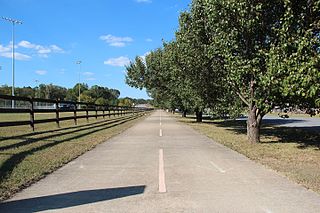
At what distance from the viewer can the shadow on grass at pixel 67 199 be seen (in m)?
6.69

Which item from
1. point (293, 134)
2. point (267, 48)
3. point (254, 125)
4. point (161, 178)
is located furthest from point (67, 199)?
point (293, 134)

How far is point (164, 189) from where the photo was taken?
816cm

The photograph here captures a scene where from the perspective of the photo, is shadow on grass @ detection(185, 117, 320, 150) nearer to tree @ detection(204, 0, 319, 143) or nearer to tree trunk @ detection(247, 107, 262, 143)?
tree trunk @ detection(247, 107, 262, 143)

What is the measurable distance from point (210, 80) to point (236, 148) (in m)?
9.08

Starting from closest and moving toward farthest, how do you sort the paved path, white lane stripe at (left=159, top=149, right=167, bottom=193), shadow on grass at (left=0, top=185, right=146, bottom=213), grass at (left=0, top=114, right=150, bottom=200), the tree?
shadow on grass at (left=0, top=185, right=146, bottom=213) → the paved path → white lane stripe at (left=159, top=149, right=167, bottom=193) → grass at (left=0, top=114, right=150, bottom=200) → the tree

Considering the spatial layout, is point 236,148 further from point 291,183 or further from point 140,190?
point 140,190

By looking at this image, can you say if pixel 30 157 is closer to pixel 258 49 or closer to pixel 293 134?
pixel 258 49

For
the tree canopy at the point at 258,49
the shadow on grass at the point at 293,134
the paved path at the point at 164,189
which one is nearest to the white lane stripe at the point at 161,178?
the paved path at the point at 164,189

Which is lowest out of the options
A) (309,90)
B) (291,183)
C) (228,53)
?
(291,183)

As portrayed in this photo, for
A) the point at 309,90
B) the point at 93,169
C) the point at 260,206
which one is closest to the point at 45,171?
the point at 93,169

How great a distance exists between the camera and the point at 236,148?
53.5 feet

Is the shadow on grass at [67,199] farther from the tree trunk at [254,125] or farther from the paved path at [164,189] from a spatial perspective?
the tree trunk at [254,125]

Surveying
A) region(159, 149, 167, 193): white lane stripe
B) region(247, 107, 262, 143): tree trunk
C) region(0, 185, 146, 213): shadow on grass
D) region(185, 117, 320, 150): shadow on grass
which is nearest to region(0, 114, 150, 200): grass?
region(0, 185, 146, 213): shadow on grass

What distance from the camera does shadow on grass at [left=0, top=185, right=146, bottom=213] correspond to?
6.69m
